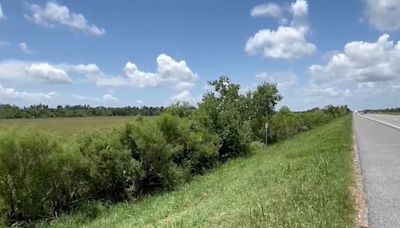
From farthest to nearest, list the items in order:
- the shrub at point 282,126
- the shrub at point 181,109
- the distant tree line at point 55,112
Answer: the distant tree line at point 55,112, the shrub at point 282,126, the shrub at point 181,109

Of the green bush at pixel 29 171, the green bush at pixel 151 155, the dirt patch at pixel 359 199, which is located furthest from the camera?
the green bush at pixel 151 155

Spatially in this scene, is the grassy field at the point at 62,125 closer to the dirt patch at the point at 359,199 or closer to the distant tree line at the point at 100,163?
the distant tree line at the point at 100,163

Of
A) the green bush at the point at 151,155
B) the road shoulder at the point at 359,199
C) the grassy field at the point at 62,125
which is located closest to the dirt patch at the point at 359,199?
the road shoulder at the point at 359,199

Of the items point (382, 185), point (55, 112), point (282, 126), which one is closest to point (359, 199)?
point (382, 185)

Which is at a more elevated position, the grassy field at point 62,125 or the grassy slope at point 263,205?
the grassy field at point 62,125

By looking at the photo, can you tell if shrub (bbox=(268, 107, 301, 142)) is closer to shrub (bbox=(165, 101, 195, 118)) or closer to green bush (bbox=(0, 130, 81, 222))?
A: shrub (bbox=(165, 101, 195, 118))

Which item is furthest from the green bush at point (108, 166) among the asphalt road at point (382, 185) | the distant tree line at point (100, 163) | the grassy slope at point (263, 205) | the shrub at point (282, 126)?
the shrub at point (282, 126)

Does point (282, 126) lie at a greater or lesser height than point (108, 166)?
greater

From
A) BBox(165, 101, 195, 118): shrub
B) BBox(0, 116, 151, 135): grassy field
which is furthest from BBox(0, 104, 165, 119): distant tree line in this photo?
BBox(165, 101, 195, 118): shrub

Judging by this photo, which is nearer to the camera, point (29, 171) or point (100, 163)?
point (29, 171)

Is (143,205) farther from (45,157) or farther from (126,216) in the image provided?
(45,157)

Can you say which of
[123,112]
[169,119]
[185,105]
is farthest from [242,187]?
[123,112]

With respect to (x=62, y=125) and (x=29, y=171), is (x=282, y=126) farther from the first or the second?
(x=29, y=171)

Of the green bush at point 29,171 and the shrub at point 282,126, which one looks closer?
the green bush at point 29,171
